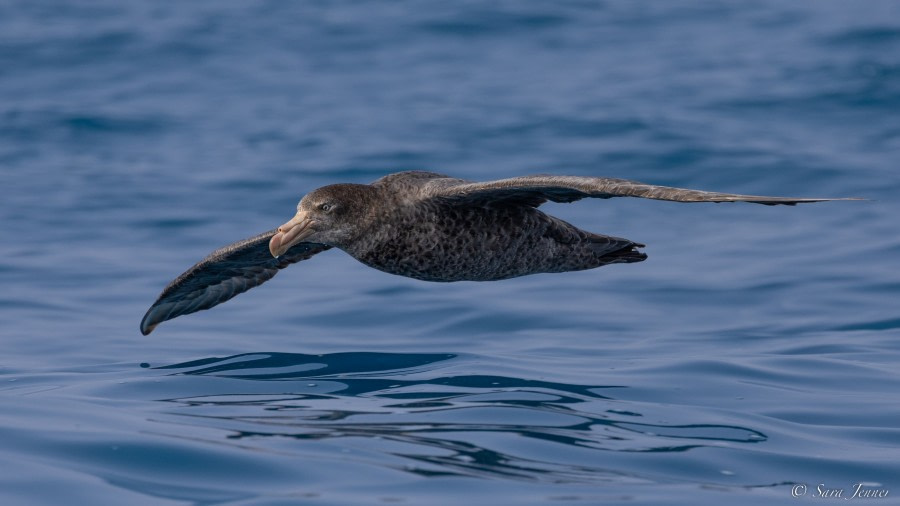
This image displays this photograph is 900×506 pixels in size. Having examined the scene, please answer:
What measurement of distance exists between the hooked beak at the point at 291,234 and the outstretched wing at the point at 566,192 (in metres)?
1.09

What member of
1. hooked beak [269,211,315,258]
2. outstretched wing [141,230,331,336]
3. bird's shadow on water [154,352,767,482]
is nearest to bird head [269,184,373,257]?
hooked beak [269,211,315,258]

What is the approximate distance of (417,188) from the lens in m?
10.1

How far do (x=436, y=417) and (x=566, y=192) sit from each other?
6.55ft

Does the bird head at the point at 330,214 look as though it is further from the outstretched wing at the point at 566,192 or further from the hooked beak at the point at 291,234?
the outstretched wing at the point at 566,192

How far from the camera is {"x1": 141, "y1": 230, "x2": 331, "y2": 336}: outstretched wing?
11.0 m

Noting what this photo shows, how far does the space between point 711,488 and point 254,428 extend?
3147mm

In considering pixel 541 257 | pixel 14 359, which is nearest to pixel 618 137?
pixel 541 257

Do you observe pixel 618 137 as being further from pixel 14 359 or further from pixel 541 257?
pixel 14 359

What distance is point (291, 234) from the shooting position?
378 inches

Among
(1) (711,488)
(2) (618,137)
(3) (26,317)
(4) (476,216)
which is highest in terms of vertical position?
(2) (618,137)

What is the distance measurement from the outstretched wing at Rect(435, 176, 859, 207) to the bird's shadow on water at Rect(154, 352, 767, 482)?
1.53 m

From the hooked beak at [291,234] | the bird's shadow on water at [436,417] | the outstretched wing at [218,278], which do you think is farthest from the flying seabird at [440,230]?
the bird's shadow on water at [436,417]

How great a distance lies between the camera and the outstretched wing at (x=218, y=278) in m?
11.0

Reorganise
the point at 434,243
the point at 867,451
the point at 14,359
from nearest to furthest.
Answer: the point at 867,451 < the point at 434,243 < the point at 14,359
